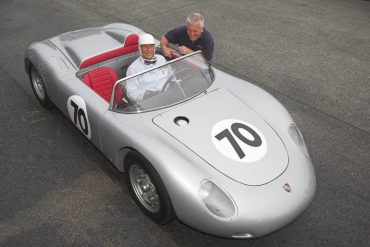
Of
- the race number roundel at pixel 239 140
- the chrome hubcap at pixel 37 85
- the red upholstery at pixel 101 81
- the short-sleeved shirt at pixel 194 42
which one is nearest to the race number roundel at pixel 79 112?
the red upholstery at pixel 101 81

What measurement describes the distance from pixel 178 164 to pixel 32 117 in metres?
2.99

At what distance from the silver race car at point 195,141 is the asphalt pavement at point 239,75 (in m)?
0.46

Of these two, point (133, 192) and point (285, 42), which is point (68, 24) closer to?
point (285, 42)

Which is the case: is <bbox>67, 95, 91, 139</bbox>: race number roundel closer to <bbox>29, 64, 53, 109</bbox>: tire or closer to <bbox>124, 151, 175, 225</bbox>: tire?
<bbox>124, 151, 175, 225</bbox>: tire

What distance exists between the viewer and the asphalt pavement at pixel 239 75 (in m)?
3.72

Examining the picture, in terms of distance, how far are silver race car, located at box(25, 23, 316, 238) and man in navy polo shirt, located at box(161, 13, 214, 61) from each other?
639mm

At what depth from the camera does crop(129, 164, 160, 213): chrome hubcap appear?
3721 mm

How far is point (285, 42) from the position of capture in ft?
25.2

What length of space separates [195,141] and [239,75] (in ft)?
10.5

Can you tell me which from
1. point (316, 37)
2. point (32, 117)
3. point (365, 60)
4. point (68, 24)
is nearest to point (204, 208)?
point (32, 117)

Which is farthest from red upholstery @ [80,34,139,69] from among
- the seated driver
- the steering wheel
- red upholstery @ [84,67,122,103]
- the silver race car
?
the steering wheel

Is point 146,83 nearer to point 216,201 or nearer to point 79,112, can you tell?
point 79,112

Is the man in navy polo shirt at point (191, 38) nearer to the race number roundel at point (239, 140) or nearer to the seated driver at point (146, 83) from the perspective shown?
the seated driver at point (146, 83)

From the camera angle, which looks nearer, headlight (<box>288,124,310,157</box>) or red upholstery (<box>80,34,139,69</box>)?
headlight (<box>288,124,310,157</box>)
